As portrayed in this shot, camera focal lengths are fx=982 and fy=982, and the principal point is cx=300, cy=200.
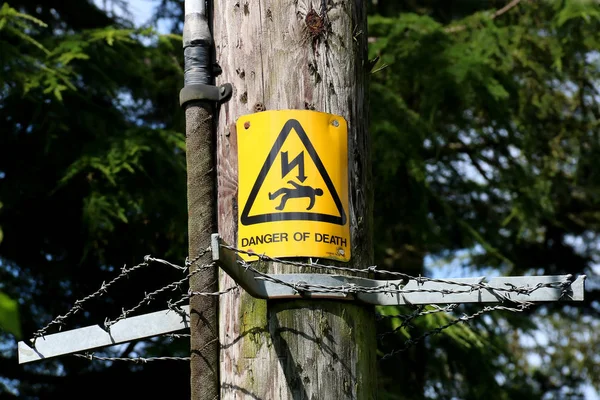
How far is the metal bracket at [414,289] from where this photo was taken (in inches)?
107

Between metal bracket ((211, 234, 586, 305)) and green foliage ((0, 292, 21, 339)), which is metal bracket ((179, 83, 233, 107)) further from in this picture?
green foliage ((0, 292, 21, 339))

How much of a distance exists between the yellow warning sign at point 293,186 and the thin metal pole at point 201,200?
127 mm

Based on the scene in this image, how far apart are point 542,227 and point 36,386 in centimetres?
762

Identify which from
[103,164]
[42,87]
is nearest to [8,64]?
[42,87]

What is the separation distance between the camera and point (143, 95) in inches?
285

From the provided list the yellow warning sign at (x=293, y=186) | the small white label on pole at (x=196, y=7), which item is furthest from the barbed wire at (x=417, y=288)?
the small white label on pole at (x=196, y=7)

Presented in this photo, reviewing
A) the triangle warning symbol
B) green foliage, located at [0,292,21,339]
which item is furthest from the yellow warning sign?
green foliage, located at [0,292,21,339]

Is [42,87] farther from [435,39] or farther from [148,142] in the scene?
[435,39]

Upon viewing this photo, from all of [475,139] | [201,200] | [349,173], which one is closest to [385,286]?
[349,173]

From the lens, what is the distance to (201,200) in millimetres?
2934

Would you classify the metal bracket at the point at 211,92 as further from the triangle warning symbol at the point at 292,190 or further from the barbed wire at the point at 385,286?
the barbed wire at the point at 385,286

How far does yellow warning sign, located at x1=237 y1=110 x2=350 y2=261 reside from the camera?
9.09 feet

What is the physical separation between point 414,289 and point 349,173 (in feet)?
1.28

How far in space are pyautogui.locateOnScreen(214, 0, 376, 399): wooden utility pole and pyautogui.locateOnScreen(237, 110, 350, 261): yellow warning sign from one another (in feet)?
0.14
